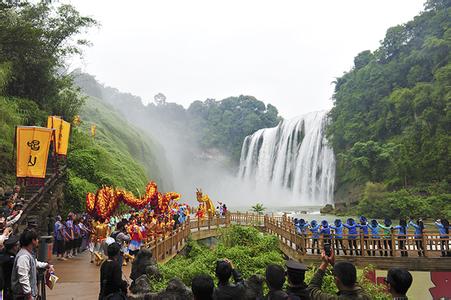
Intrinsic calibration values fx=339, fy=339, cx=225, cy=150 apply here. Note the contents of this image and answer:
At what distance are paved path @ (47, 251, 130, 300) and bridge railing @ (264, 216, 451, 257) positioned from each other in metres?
5.37

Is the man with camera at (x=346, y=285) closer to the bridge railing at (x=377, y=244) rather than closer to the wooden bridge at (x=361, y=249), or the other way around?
the bridge railing at (x=377, y=244)

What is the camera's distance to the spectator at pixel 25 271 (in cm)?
347

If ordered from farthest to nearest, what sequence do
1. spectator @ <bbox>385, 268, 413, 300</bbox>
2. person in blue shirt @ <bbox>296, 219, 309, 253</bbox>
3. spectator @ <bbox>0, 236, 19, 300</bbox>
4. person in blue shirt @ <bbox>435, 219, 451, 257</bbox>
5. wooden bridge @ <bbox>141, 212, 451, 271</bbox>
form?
1. person in blue shirt @ <bbox>296, 219, 309, 253</bbox>
2. wooden bridge @ <bbox>141, 212, 451, 271</bbox>
3. person in blue shirt @ <bbox>435, 219, 451, 257</bbox>
4. spectator @ <bbox>0, 236, 19, 300</bbox>
5. spectator @ <bbox>385, 268, 413, 300</bbox>

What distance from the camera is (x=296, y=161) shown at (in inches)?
1522

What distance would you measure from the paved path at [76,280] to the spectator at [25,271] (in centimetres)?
260

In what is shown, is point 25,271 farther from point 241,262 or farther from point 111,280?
point 241,262

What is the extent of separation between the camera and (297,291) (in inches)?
108

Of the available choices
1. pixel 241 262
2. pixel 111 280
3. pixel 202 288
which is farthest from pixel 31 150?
pixel 202 288

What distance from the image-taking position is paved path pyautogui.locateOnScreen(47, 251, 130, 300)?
20.4ft

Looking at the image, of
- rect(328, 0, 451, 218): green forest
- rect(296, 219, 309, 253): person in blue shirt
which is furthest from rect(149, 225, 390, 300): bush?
rect(328, 0, 451, 218): green forest

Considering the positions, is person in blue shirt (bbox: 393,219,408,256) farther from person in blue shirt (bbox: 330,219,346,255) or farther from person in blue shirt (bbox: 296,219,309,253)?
person in blue shirt (bbox: 296,219,309,253)

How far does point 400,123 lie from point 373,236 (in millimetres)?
22168

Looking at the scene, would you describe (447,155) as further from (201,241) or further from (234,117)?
(234,117)

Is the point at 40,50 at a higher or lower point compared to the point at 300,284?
higher
